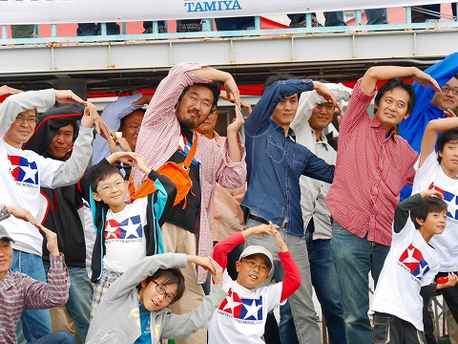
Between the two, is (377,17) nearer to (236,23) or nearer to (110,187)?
(236,23)

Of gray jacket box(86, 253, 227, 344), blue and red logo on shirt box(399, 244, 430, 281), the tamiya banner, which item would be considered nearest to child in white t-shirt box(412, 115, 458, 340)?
blue and red logo on shirt box(399, 244, 430, 281)

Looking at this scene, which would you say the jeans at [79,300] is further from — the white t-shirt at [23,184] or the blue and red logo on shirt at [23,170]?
the blue and red logo on shirt at [23,170]

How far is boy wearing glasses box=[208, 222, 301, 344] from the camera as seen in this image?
258 inches

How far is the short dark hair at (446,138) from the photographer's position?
6.87 meters

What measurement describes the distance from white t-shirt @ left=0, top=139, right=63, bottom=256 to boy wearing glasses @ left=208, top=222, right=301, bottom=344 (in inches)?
52.8

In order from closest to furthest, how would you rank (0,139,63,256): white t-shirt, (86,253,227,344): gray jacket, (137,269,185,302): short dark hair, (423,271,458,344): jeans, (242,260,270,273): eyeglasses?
(86,253,227,344): gray jacket
(137,269,185,302): short dark hair
(0,139,63,256): white t-shirt
(242,260,270,273): eyeglasses
(423,271,458,344): jeans

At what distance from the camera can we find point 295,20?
8992mm

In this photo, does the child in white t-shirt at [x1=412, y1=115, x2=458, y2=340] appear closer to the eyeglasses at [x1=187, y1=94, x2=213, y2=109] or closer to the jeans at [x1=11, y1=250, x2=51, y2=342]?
the eyeglasses at [x1=187, y1=94, x2=213, y2=109]

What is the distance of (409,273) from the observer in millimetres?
6559

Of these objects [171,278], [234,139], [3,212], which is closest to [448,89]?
[234,139]

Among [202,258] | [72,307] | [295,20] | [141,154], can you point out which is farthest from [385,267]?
[295,20]

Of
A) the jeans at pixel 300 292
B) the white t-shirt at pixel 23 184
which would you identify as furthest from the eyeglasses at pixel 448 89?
the white t-shirt at pixel 23 184

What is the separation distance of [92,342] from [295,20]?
14.4 feet

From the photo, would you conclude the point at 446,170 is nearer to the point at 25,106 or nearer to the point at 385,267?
the point at 385,267
